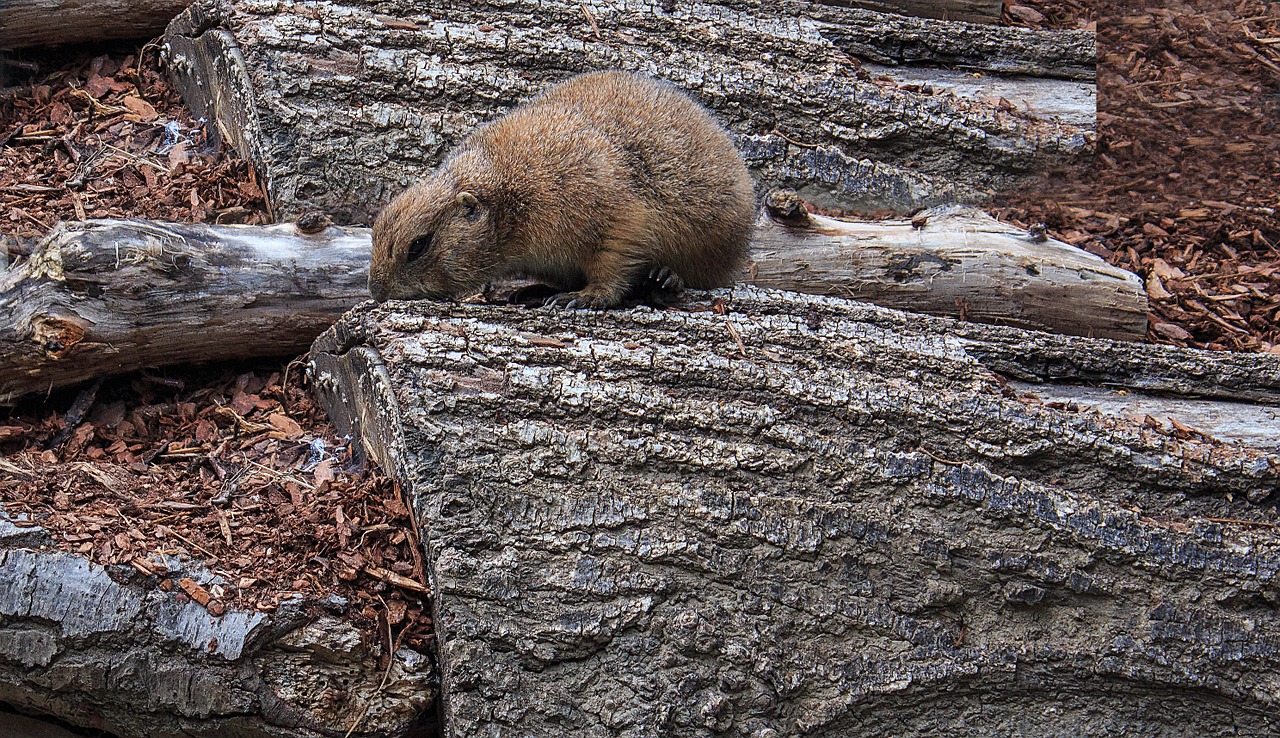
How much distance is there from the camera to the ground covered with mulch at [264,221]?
147 inches

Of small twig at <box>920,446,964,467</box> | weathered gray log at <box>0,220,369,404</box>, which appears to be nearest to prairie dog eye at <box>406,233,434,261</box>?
weathered gray log at <box>0,220,369,404</box>

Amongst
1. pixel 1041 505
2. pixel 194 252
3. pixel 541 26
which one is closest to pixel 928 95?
pixel 541 26

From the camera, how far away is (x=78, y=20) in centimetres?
637

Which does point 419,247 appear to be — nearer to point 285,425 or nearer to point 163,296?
point 285,425

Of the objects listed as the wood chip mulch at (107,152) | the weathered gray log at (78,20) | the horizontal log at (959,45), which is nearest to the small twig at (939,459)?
the horizontal log at (959,45)

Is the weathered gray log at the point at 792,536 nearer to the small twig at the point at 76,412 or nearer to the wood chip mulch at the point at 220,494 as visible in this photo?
the wood chip mulch at the point at 220,494

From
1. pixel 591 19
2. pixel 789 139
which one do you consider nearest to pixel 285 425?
pixel 591 19

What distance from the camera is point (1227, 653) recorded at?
3.89 m

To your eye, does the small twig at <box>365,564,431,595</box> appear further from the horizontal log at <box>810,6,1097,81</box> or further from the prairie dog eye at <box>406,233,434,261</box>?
the horizontal log at <box>810,6,1097,81</box>

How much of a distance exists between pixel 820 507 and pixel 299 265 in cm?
281

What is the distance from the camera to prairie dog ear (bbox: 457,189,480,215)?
4297mm

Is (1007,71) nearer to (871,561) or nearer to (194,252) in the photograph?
(871,561)

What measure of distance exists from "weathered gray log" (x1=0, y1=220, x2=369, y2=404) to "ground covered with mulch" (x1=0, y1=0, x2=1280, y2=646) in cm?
21

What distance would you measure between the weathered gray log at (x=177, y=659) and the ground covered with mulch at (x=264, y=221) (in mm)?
90
